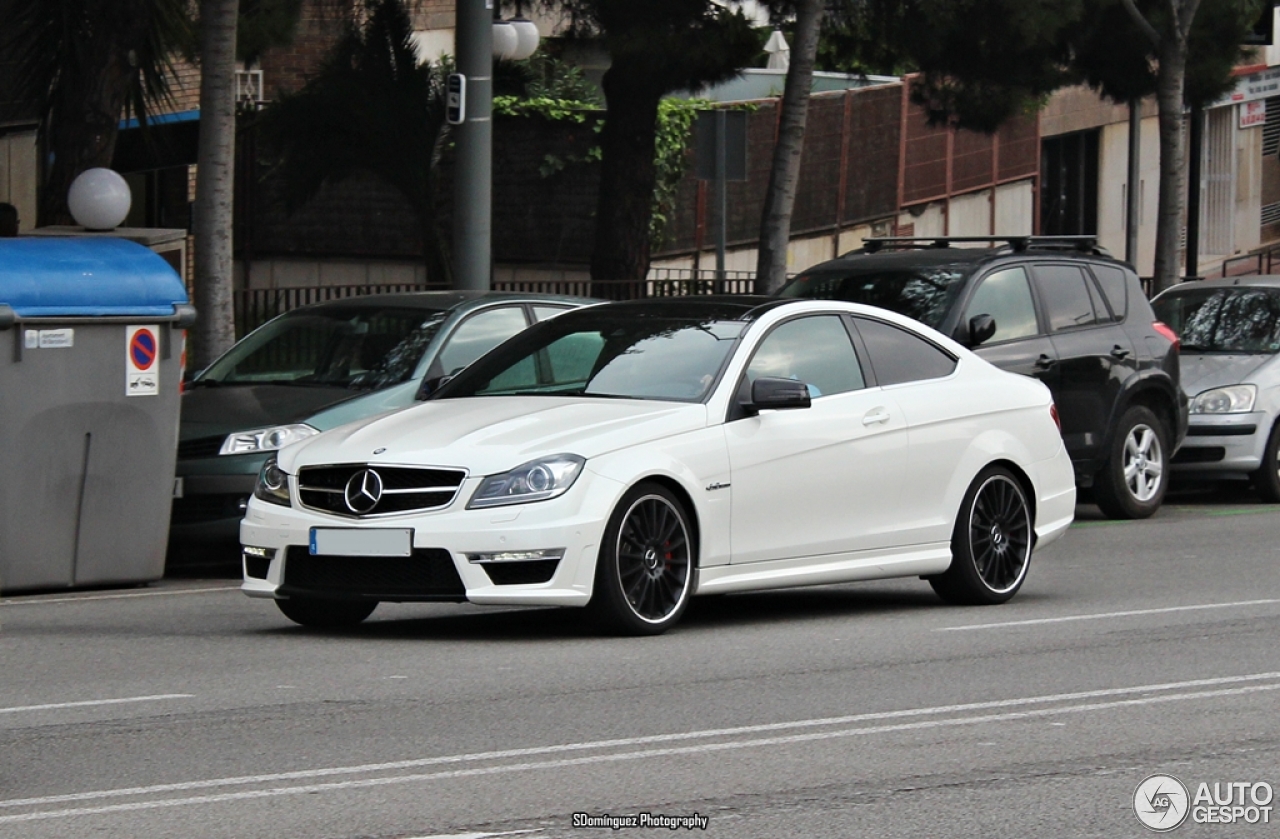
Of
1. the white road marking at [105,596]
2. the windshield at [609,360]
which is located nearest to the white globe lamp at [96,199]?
the white road marking at [105,596]

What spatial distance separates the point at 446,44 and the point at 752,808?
3079cm

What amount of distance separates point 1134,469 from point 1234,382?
187 centimetres

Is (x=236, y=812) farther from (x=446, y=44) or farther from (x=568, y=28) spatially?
(x=446, y=44)

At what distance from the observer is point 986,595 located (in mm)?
10898

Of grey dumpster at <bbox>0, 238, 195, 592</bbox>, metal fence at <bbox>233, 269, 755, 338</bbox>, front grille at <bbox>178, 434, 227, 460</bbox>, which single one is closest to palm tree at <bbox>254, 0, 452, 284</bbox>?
metal fence at <bbox>233, 269, 755, 338</bbox>

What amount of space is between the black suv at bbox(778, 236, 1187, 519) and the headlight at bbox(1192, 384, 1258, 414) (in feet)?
4.09

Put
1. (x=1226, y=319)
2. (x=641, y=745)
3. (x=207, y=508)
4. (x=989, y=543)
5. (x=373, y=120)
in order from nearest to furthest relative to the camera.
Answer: (x=641, y=745) < (x=989, y=543) < (x=207, y=508) < (x=1226, y=319) < (x=373, y=120)

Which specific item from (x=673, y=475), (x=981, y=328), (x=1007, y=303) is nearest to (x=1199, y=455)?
(x=1007, y=303)

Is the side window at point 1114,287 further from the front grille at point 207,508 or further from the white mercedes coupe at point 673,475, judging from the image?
the front grille at point 207,508

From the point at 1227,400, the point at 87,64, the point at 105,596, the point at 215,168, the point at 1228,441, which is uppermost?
the point at 87,64

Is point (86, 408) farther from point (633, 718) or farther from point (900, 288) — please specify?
point (900, 288)

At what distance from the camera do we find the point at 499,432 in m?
9.12

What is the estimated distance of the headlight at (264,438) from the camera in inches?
478

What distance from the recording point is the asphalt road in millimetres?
6094
